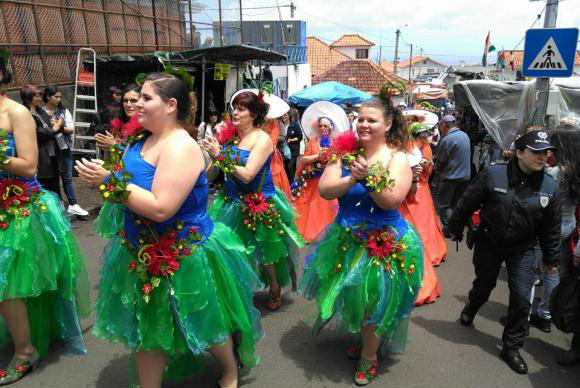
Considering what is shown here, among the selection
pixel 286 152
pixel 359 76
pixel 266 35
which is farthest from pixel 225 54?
pixel 359 76

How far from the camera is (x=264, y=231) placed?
12.5 ft

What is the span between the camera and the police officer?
3.20 m

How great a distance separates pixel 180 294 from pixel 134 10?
1280 cm

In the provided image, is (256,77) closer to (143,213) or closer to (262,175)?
(262,175)

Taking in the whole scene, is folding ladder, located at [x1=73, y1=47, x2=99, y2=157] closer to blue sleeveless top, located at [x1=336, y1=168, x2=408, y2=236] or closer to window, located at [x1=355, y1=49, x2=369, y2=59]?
blue sleeveless top, located at [x1=336, y1=168, x2=408, y2=236]

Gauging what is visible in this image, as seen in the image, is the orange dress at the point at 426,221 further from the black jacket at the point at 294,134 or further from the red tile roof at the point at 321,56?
the red tile roof at the point at 321,56

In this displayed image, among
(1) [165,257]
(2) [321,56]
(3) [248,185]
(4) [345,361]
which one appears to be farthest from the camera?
(2) [321,56]

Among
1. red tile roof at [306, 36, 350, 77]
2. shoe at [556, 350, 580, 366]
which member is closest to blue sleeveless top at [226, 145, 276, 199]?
shoe at [556, 350, 580, 366]

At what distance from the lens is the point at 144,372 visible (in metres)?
2.47

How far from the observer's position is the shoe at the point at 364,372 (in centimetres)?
308

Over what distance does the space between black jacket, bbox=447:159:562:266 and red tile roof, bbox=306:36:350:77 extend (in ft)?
113

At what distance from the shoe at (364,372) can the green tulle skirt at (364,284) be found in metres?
0.23

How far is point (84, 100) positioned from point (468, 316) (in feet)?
32.5

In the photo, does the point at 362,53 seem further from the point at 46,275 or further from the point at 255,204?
the point at 46,275
